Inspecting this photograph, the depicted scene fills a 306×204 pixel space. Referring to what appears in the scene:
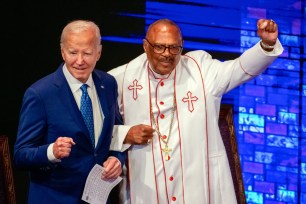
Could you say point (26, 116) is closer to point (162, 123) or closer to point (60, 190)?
point (60, 190)

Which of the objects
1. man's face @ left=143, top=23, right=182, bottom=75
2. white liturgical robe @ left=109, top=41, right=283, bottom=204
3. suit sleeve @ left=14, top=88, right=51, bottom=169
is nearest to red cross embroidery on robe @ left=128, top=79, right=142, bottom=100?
white liturgical robe @ left=109, top=41, right=283, bottom=204

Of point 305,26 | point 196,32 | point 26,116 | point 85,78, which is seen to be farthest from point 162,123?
point 305,26

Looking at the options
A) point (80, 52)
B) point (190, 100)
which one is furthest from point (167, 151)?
point (80, 52)

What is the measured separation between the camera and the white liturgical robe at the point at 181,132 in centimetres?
419

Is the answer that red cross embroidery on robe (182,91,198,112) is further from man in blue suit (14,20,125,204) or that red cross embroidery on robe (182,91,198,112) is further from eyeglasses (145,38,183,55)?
man in blue suit (14,20,125,204)

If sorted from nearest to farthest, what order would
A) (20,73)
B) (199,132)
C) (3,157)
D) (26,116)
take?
(26,116), (199,132), (3,157), (20,73)

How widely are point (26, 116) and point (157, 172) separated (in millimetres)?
881

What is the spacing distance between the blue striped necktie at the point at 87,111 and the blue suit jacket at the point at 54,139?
0.04 meters

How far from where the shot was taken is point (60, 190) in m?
3.81

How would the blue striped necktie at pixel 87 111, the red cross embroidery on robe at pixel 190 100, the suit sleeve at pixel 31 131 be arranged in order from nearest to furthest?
the suit sleeve at pixel 31 131 < the blue striped necktie at pixel 87 111 < the red cross embroidery on robe at pixel 190 100

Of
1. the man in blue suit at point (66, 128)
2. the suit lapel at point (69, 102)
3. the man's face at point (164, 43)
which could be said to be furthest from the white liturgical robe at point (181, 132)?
the suit lapel at point (69, 102)

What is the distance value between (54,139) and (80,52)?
0.45 m

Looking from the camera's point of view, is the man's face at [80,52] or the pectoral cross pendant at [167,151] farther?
the pectoral cross pendant at [167,151]

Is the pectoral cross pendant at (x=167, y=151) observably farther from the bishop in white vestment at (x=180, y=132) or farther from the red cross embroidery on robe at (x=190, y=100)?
the red cross embroidery on robe at (x=190, y=100)
